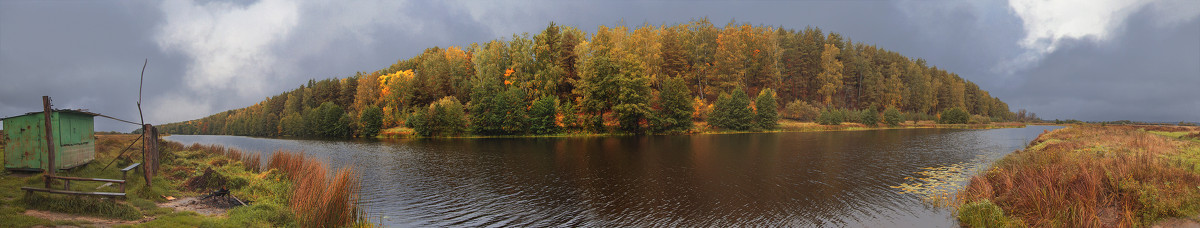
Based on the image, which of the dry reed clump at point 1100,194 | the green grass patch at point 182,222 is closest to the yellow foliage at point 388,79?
the green grass patch at point 182,222

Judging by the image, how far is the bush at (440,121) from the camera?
63562mm

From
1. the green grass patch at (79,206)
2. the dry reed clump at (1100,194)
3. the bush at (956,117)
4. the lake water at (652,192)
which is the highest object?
the bush at (956,117)

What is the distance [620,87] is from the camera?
6112 cm

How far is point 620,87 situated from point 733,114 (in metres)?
18.5

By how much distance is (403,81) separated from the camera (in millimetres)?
77000

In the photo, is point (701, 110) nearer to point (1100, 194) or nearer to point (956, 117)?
point (1100, 194)

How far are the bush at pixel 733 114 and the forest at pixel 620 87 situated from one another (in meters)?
0.15

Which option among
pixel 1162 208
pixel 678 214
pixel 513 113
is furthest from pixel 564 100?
pixel 1162 208

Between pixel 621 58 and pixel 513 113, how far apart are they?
1689 cm

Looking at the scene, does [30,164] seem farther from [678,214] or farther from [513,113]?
[513,113]

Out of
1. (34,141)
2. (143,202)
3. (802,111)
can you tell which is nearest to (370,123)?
(34,141)

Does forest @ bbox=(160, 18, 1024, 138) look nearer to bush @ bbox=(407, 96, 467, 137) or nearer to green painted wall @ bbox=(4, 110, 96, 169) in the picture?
bush @ bbox=(407, 96, 467, 137)

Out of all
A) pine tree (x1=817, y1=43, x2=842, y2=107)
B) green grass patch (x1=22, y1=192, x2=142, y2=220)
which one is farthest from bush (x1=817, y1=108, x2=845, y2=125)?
green grass patch (x1=22, y1=192, x2=142, y2=220)

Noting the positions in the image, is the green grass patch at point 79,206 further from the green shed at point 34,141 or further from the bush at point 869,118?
the bush at point 869,118
